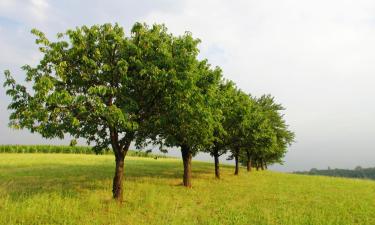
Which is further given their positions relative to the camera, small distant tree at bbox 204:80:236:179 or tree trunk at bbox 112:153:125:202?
small distant tree at bbox 204:80:236:179

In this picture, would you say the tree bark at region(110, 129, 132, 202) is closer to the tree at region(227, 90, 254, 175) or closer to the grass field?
the grass field

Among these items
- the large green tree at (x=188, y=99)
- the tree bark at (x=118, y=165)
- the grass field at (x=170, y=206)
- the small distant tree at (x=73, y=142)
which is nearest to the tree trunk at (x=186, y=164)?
the grass field at (x=170, y=206)

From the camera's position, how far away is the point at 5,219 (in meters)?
16.2

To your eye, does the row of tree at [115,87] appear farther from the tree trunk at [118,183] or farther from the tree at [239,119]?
the tree at [239,119]

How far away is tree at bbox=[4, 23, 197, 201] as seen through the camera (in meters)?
19.8

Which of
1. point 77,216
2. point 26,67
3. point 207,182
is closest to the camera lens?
point 77,216

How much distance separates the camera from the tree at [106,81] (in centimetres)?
1978

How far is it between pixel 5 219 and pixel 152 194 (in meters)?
10.7

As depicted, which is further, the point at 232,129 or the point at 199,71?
the point at 232,129

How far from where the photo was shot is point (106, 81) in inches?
867

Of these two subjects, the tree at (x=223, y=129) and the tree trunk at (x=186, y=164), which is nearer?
the tree trunk at (x=186, y=164)

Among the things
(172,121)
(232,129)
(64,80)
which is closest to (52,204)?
(64,80)

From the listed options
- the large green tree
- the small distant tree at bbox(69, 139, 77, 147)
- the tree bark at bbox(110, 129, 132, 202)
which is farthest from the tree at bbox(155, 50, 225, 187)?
the small distant tree at bbox(69, 139, 77, 147)

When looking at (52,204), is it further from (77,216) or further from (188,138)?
(188,138)
